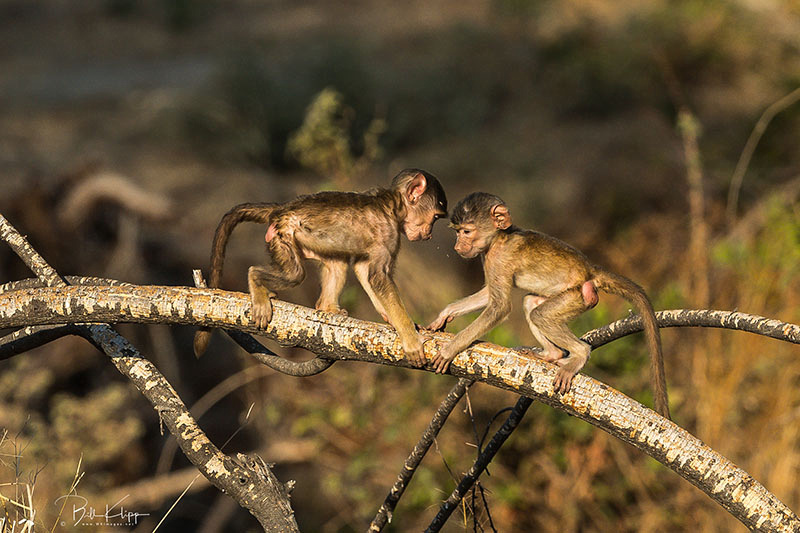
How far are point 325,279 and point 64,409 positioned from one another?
4283mm

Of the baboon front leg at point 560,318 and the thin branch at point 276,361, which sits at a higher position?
the baboon front leg at point 560,318

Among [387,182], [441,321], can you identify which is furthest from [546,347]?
[387,182]

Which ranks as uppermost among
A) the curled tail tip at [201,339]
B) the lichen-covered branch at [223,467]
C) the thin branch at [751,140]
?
the thin branch at [751,140]

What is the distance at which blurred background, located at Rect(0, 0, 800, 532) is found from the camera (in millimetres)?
7707

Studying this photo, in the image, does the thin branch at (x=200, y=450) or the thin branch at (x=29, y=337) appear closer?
the thin branch at (x=200, y=450)

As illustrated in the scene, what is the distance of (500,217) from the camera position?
378 centimetres

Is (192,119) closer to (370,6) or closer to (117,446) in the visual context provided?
(117,446)

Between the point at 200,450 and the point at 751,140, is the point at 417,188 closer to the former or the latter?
the point at 200,450

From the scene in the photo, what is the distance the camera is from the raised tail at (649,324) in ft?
10.3

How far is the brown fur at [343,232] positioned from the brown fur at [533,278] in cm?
22

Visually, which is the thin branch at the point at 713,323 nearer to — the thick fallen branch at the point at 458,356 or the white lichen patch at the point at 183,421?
the thick fallen branch at the point at 458,356

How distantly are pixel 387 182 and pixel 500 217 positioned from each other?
6308 mm

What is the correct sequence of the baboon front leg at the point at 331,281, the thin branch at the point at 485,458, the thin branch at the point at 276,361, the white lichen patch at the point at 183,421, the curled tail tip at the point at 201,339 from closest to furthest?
the white lichen patch at the point at 183,421 → the thin branch at the point at 276,361 → the curled tail tip at the point at 201,339 → the thin branch at the point at 485,458 → the baboon front leg at the point at 331,281

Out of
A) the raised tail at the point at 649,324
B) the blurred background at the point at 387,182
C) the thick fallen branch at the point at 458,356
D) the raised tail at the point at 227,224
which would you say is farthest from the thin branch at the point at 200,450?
the raised tail at the point at 649,324
